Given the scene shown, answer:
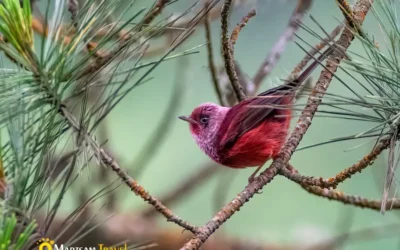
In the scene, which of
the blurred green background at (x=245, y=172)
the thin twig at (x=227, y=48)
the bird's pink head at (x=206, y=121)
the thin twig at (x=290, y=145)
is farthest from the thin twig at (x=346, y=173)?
the blurred green background at (x=245, y=172)

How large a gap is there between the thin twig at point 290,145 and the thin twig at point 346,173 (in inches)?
1.3

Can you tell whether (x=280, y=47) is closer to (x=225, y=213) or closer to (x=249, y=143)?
(x=249, y=143)

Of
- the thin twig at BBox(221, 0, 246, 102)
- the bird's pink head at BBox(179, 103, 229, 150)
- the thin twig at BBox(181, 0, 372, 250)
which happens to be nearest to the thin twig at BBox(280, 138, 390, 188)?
the thin twig at BBox(181, 0, 372, 250)

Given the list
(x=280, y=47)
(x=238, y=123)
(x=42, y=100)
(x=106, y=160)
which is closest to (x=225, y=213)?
(x=106, y=160)

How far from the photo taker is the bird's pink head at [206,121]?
1.34 m

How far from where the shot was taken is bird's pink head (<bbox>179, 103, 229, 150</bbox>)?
1337 millimetres

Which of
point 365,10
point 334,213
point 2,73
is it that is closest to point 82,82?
point 2,73

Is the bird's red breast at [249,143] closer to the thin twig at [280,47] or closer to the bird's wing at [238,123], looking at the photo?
the bird's wing at [238,123]

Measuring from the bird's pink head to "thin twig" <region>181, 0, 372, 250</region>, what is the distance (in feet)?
0.94

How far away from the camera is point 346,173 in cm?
93

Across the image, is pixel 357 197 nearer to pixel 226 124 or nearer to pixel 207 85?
pixel 226 124

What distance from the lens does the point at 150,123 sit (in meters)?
2.42

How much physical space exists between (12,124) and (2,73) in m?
0.07

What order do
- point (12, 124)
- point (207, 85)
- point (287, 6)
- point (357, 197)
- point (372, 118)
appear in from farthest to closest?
point (207, 85) < point (287, 6) < point (357, 197) < point (372, 118) < point (12, 124)
